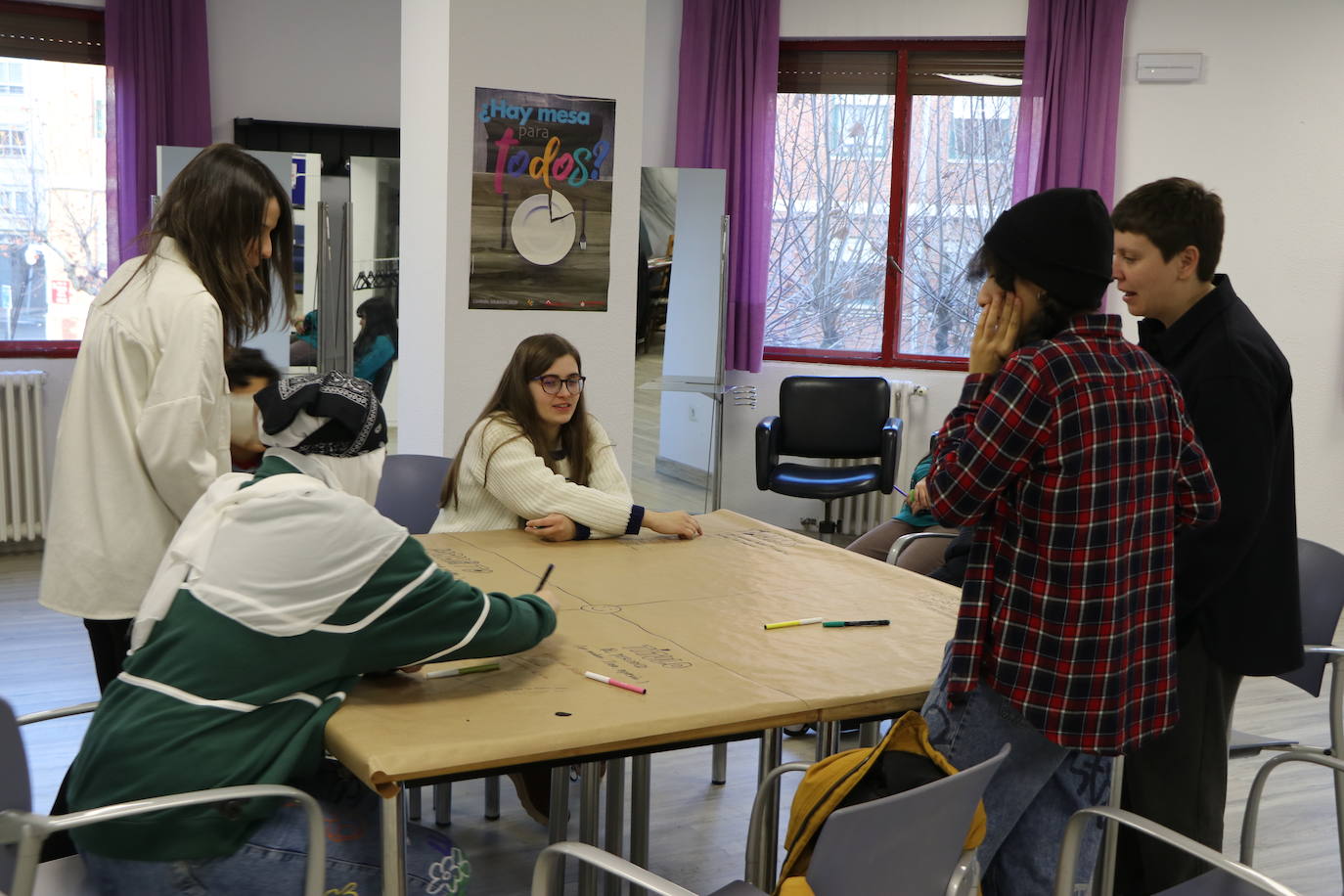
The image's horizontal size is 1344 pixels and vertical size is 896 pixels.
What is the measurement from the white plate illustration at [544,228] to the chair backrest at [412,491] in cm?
113

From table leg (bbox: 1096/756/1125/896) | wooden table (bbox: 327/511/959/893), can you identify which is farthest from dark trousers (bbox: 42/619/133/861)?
table leg (bbox: 1096/756/1125/896)

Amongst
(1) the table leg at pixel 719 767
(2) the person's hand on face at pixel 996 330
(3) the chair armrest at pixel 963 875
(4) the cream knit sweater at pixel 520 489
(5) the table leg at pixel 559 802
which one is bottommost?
(1) the table leg at pixel 719 767

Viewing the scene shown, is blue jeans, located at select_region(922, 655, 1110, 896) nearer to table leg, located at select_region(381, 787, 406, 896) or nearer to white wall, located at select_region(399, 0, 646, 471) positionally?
table leg, located at select_region(381, 787, 406, 896)

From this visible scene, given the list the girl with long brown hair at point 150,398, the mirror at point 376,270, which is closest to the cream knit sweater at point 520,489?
the girl with long brown hair at point 150,398

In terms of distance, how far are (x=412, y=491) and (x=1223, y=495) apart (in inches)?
79.4

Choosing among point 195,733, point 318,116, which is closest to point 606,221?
point 318,116

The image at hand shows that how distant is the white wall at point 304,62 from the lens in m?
5.66

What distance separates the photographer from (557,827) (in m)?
2.57

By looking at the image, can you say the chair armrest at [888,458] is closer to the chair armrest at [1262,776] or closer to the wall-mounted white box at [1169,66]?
the wall-mounted white box at [1169,66]

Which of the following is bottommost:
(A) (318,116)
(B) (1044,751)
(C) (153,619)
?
(B) (1044,751)

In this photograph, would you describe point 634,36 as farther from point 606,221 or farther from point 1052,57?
point 1052,57

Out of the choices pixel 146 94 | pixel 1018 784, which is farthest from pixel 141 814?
pixel 146 94

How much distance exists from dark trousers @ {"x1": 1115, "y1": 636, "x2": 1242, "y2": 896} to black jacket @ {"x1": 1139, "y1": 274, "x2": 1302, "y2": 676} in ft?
0.17

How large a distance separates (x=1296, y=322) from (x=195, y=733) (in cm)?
542
